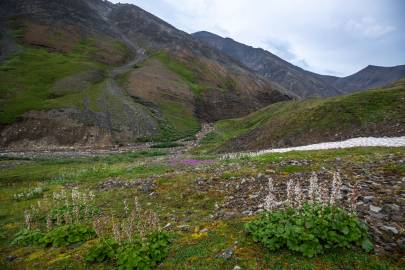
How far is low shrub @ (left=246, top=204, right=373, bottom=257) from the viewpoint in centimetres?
885

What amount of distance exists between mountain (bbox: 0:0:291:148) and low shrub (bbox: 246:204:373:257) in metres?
68.0

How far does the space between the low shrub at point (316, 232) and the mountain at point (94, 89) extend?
223 feet

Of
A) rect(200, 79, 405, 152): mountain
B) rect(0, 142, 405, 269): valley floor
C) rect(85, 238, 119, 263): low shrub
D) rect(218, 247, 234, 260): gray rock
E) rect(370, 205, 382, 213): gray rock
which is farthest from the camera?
rect(200, 79, 405, 152): mountain

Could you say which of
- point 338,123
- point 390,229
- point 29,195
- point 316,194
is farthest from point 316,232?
point 338,123

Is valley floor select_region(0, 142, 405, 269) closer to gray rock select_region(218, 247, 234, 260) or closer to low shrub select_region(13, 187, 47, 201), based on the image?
gray rock select_region(218, 247, 234, 260)

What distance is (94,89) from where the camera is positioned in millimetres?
98875

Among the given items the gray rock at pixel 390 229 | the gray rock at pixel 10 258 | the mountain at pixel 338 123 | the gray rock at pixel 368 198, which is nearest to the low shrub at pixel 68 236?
the gray rock at pixel 10 258

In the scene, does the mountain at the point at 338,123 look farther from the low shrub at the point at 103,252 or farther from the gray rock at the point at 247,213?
the low shrub at the point at 103,252

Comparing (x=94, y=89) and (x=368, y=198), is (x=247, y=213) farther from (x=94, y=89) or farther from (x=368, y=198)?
(x=94, y=89)

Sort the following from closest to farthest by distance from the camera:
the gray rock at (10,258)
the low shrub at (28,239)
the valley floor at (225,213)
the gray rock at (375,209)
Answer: the valley floor at (225,213) < the gray rock at (375,209) < the gray rock at (10,258) < the low shrub at (28,239)

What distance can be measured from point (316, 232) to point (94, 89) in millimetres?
99384

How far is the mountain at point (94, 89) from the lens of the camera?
75.4 meters

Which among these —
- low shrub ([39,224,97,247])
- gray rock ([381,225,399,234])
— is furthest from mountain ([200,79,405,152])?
low shrub ([39,224,97,247])

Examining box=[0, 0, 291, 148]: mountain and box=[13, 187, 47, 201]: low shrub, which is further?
box=[0, 0, 291, 148]: mountain
